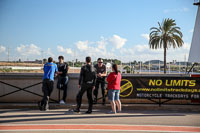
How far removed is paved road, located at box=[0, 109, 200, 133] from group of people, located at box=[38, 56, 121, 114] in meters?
0.57

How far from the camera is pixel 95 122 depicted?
22.8ft

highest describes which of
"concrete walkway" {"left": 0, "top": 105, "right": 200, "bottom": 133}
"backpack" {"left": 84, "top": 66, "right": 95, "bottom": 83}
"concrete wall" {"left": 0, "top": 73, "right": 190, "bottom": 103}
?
"backpack" {"left": 84, "top": 66, "right": 95, "bottom": 83}

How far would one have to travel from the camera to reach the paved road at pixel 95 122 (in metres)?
6.14

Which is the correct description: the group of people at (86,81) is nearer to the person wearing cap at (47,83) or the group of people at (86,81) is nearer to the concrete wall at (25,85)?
the person wearing cap at (47,83)

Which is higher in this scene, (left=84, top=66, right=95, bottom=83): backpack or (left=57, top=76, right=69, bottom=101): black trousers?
(left=84, top=66, right=95, bottom=83): backpack

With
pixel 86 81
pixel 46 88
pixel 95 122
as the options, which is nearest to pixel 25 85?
pixel 46 88

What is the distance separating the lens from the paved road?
20.1 ft

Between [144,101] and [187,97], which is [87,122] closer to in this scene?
[144,101]

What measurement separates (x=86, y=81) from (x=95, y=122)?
1.65 metres

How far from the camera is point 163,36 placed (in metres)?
40.7

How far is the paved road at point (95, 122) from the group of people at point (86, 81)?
1.87ft

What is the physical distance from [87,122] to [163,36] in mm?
36186

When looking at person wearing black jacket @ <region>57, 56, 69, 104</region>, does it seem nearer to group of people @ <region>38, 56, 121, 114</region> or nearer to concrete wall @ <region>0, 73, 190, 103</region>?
group of people @ <region>38, 56, 121, 114</region>

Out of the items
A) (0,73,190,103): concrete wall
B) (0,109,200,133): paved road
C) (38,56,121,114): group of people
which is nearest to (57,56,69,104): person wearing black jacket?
(38,56,121,114): group of people
